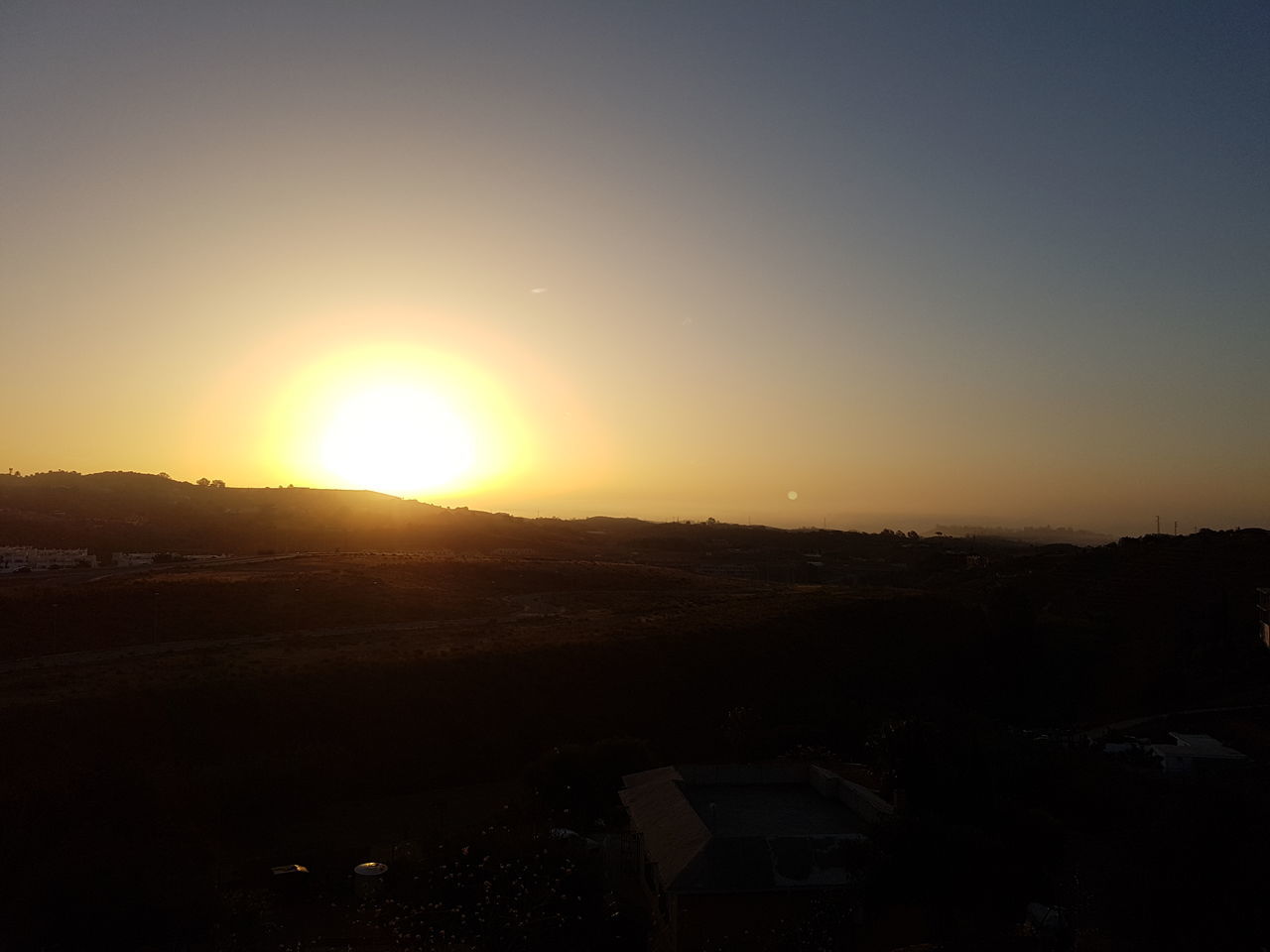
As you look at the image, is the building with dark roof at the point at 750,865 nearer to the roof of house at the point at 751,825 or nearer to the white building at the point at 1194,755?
the roof of house at the point at 751,825

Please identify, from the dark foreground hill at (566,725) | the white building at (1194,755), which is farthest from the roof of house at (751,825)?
the white building at (1194,755)

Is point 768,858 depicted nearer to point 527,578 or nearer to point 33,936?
point 33,936

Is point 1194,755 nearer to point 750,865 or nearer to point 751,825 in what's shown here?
point 751,825

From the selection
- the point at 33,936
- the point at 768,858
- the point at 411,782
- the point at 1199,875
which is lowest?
the point at 411,782

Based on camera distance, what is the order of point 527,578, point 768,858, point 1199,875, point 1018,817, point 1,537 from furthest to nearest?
point 1,537
point 527,578
point 1018,817
point 768,858
point 1199,875

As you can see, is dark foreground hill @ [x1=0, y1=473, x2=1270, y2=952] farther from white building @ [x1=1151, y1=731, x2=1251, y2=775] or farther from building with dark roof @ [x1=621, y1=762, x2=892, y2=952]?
white building @ [x1=1151, y1=731, x2=1251, y2=775]

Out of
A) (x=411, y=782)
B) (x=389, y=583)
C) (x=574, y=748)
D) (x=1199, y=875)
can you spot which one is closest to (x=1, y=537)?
(x=389, y=583)

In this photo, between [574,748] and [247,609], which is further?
[247,609]

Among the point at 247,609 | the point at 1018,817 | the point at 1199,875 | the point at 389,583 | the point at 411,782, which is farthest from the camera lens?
the point at 389,583
